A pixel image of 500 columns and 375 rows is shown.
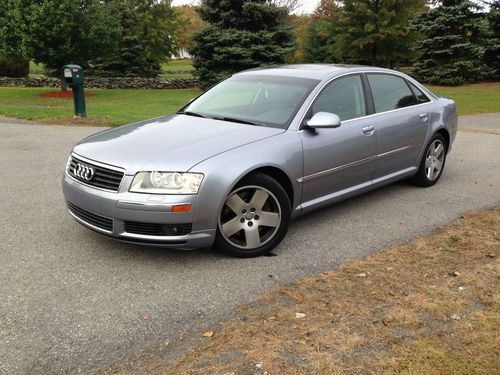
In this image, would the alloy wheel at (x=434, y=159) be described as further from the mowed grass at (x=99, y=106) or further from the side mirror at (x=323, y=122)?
the mowed grass at (x=99, y=106)

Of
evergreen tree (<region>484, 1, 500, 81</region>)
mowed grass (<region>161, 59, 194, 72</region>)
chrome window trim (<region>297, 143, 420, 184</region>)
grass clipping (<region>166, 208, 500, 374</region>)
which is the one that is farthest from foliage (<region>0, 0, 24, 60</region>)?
evergreen tree (<region>484, 1, 500, 81</region>)

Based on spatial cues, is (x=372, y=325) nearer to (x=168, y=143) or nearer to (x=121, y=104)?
(x=168, y=143)

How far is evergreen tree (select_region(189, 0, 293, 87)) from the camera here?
813 inches

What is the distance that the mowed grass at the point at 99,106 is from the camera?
1212 centimetres

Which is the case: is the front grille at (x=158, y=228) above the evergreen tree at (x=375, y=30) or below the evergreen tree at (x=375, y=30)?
below

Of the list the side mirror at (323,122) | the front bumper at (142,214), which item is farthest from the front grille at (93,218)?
the side mirror at (323,122)

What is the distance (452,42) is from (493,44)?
2.72m

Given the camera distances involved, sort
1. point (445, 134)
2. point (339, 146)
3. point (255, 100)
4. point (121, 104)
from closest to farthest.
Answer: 1. point (339, 146)
2. point (255, 100)
3. point (445, 134)
4. point (121, 104)

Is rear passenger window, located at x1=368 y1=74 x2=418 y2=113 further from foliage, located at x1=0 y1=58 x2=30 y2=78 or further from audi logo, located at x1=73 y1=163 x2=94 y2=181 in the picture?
foliage, located at x1=0 y1=58 x2=30 y2=78

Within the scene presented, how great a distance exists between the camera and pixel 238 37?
2062 centimetres

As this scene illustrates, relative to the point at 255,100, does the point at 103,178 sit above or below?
below

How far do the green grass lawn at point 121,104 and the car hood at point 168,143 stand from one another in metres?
7.28

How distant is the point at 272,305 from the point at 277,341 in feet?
1.47

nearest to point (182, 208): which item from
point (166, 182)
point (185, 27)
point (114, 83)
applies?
point (166, 182)
